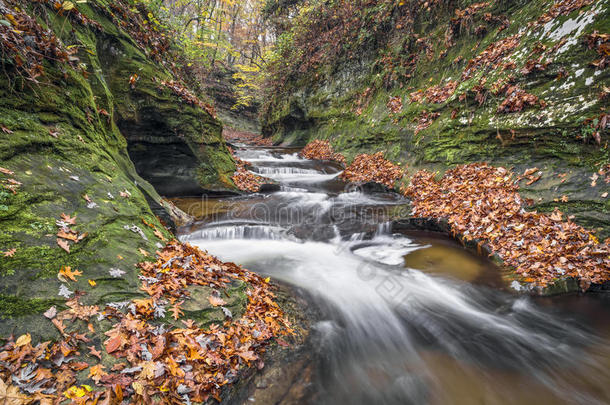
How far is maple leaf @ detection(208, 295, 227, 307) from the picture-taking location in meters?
2.90

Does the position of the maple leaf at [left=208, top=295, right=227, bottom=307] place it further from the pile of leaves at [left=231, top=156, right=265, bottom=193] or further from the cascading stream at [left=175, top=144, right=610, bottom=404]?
the pile of leaves at [left=231, top=156, right=265, bottom=193]

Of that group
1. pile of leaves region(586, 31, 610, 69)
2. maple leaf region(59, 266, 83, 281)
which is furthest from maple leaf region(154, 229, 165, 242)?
pile of leaves region(586, 31, 610, 69)

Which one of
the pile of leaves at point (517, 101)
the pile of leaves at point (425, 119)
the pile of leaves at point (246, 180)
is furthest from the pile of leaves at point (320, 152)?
the pile of leaves at point (517, 101)

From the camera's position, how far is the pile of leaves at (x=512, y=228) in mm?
3980

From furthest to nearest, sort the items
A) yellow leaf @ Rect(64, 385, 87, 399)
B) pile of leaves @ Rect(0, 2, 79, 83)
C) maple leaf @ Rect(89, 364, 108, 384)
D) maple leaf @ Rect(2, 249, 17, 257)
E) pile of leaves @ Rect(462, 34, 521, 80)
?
pile of leaves @ Rect(462, 34, 521, 80), pile of leaves @ Rect(0, 2, 79, 83), maple leaf @ Rect(2, 249, 17, 257), maple leaf @ Rect(89, 364, 108, 384), yellow leaf @ Rect(64, 385, 87, 399)

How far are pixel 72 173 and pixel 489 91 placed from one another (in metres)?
8.15

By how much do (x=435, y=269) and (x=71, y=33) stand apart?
7689 mm

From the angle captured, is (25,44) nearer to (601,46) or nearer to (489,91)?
(489,91)

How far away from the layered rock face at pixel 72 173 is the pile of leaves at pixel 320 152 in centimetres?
762

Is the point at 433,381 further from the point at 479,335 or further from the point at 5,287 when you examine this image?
the point at 5,287

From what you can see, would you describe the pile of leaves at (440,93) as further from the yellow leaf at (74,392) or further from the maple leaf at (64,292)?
the yellow leaf at (74,392)

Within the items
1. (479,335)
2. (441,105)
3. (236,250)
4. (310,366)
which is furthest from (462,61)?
(310,366)

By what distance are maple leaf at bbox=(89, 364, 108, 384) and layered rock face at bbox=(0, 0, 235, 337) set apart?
0.44 meters

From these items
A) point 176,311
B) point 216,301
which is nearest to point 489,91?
point 216,301
